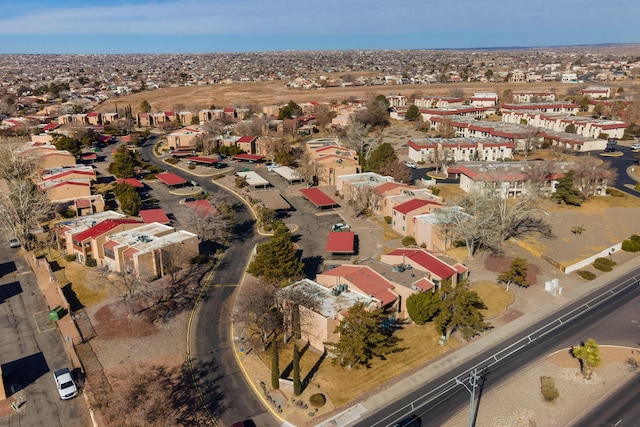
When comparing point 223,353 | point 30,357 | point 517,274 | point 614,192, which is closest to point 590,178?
point 614,192

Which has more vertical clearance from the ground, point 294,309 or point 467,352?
point 294,309

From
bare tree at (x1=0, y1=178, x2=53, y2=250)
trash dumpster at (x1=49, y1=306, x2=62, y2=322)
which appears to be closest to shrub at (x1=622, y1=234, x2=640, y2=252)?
trash dumpster at (x1=49, y1=306, x2=62, y2=322)

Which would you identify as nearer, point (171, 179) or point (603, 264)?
point (603, 264)

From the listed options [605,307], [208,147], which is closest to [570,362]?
[605,307]

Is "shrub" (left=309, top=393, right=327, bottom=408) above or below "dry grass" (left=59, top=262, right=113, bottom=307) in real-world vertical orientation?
below

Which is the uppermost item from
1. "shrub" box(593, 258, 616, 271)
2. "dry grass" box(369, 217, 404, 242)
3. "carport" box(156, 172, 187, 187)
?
"carport" box(156, 172, 187, 187)

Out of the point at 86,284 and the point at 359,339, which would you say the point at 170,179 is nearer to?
the point at 86,284

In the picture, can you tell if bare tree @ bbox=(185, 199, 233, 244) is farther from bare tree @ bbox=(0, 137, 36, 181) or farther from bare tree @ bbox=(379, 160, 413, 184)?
bare tree @ bbox=(0, 137, 36, 181)
